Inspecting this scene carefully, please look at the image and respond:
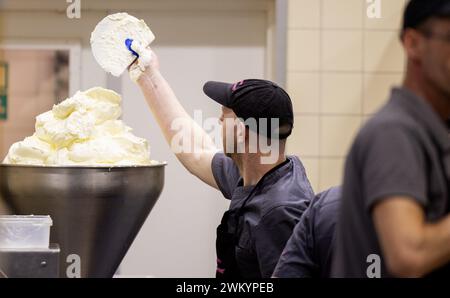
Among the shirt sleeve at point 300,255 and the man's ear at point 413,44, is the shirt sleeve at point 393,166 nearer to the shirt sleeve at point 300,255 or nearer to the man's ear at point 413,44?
the man's ear at point 413,44

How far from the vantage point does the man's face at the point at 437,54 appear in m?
0.88

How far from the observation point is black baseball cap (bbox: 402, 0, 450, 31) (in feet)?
2.85

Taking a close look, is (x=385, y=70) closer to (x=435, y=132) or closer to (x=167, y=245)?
(x=435, y=132)

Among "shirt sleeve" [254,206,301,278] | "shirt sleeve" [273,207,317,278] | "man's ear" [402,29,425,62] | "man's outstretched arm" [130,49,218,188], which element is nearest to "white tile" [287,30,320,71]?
"man's outstretched arm" [130,49,218,188]

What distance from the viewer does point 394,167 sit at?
33.0 inches

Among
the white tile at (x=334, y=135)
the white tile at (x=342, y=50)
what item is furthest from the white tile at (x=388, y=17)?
the white tile at (x=334, y=135)

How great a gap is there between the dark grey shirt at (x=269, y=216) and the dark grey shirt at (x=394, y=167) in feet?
1.53

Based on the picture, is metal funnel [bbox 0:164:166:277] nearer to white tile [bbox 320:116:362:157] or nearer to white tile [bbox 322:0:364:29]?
white tile [bbox 320:116:362:157]

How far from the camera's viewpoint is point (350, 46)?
224 cm

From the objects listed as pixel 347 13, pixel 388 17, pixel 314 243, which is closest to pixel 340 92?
pixel 347 13

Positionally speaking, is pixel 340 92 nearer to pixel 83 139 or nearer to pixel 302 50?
pixel 302 50

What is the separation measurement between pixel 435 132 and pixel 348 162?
0.37ft

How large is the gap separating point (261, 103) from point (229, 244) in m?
0.30
